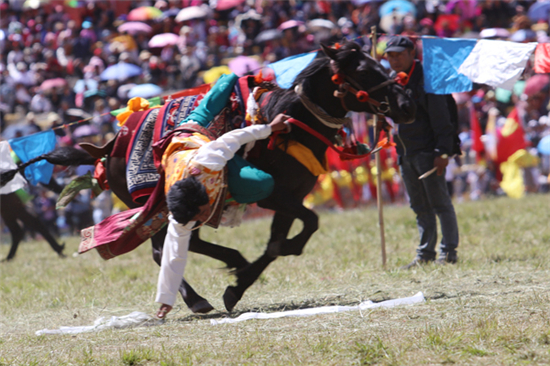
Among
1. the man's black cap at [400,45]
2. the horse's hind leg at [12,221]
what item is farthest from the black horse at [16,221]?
the man's black cap at [400,45]

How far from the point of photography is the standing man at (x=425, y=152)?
6199mm

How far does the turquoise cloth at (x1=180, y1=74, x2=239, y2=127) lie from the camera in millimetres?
4980

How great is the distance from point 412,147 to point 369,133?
6.32 metres

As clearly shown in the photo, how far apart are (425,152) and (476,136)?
6.53 m

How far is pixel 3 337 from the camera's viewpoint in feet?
15.9

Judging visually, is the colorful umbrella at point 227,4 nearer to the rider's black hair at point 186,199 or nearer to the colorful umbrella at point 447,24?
the colorful umbrella at point 447,24

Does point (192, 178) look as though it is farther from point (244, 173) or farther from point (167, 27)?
point (167, 27)

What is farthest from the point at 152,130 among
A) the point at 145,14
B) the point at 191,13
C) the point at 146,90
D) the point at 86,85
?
the point at 145,14

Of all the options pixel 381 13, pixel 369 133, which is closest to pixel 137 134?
pixel 369 133

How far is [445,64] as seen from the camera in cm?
631

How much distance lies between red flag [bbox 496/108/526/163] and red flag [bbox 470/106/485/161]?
13.4 inches

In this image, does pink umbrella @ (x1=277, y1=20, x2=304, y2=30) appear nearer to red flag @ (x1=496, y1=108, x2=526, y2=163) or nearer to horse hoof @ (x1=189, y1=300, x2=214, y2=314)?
red flag @ (x1=496, y1=108, x2=526, y2=163)

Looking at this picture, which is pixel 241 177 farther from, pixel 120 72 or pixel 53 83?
pixel 53 83

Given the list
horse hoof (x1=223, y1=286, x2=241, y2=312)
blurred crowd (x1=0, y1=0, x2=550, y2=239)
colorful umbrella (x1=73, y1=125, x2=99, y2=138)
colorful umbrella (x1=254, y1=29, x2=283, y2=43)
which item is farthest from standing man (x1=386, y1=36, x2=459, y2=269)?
colorful umbrella (x1=254, y1=29, x2=283, y2=43)
